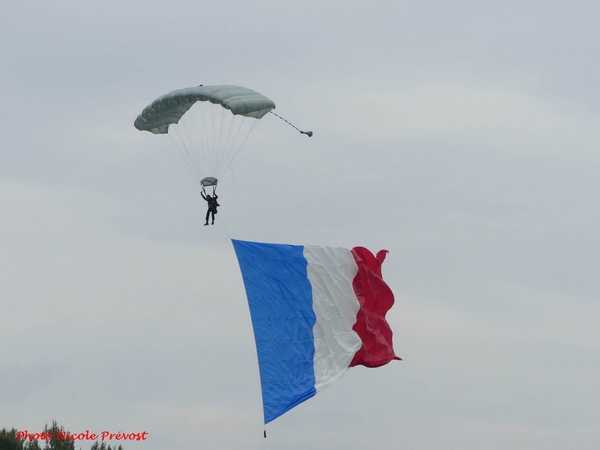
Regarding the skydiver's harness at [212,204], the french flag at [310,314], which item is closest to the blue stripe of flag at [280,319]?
the french flag at [310,314]

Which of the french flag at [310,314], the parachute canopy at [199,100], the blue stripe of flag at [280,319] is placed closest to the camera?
the blue stripe of flag at [280,319]

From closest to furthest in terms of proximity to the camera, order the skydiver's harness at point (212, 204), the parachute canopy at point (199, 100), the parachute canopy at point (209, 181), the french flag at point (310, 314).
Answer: the parachute canopy at point (199, 100) → the french flag at point (310, 314) → the parachute canopy at point (209, 181) → the skydiver's harness at point (212, 204)

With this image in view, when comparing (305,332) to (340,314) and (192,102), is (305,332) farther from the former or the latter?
(192,102)

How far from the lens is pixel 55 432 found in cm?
3959

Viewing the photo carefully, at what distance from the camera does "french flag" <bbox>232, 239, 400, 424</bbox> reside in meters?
26.4

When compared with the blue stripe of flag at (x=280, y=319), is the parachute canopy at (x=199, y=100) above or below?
above

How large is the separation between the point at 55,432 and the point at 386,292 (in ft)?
49.9

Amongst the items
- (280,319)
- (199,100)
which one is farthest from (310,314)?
(199,100)

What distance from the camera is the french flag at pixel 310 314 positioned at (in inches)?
1038

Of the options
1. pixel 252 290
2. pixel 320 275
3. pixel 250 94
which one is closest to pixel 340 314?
pixel 320 275

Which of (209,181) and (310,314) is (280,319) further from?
(209,181)

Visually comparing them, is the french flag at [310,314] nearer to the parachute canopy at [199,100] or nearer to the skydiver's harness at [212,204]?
the skydiver's harness at [212,204]

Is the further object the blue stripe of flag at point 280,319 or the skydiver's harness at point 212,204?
the skydiver's harness at point 212,204

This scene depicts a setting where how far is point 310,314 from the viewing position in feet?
92.7
